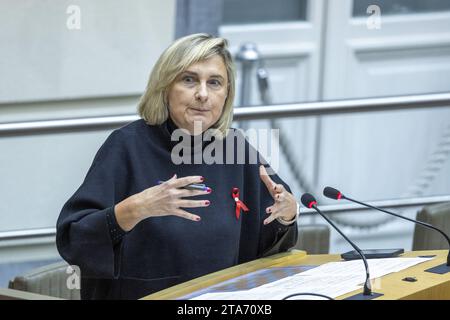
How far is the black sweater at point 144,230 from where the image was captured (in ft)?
11.7

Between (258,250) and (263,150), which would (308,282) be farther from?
(263,150)

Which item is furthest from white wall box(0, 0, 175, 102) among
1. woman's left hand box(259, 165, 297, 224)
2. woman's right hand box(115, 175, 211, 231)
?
woman's right hand box(115, 175, 211, 231)

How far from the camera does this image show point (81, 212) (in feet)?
11.8

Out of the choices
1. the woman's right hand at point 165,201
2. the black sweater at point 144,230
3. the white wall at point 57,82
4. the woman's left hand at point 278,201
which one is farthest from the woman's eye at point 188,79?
the white wall at point 57,82

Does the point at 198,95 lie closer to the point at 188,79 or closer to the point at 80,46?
the point at 188,79

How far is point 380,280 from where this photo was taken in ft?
11.3

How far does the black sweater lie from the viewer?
357 cm

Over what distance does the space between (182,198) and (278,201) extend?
0.30 meters

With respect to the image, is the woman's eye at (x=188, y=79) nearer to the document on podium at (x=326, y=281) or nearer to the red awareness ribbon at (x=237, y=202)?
the red awareness ribbon at (x=237, y=202)

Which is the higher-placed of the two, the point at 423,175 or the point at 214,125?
the point at 214,125

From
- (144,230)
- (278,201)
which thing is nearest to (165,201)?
(144,230)

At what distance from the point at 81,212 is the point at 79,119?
945 millimetres

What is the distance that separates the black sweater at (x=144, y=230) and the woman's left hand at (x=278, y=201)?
0.09 m
